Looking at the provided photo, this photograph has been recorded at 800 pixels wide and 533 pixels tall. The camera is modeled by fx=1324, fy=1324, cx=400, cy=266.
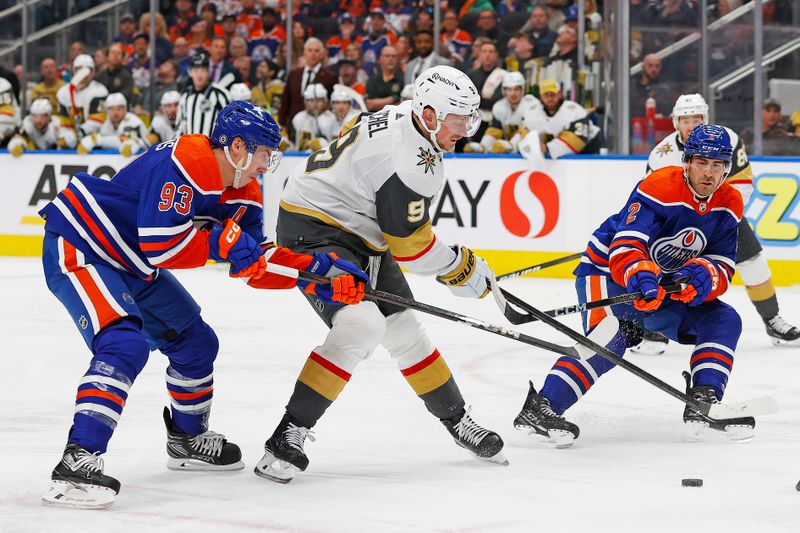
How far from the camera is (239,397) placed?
4652 millimetres

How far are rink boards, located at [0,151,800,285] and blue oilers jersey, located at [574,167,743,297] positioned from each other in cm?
384

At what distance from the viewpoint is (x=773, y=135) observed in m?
8.01

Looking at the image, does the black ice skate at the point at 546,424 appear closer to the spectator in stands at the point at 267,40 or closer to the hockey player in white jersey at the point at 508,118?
the hockey player in white jersey at the point at 508,118

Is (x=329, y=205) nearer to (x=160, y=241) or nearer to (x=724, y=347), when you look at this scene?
(x=160, y=241)

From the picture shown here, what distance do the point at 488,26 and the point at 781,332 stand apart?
13.7 ft

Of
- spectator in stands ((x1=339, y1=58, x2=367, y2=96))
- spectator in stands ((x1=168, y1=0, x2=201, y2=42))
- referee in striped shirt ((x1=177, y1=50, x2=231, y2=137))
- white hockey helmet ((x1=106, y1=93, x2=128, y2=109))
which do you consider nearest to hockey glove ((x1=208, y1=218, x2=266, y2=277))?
referee in striped shirt ((x1=177, y1=50, x2=231, y2=137))

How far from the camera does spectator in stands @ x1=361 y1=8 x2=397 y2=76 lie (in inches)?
400

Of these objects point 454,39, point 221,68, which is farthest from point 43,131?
point 454,39

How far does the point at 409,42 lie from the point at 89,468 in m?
6.99

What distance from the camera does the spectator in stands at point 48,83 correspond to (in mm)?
10500

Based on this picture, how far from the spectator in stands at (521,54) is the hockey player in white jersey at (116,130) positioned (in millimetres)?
2761

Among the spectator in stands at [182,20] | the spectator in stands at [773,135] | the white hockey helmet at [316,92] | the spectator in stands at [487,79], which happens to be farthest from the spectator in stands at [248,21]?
the spectator in stands at [773,135]

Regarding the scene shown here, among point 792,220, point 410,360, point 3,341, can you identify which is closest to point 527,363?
point 410,360

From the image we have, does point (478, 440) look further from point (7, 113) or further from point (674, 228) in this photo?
point (7, 113)
